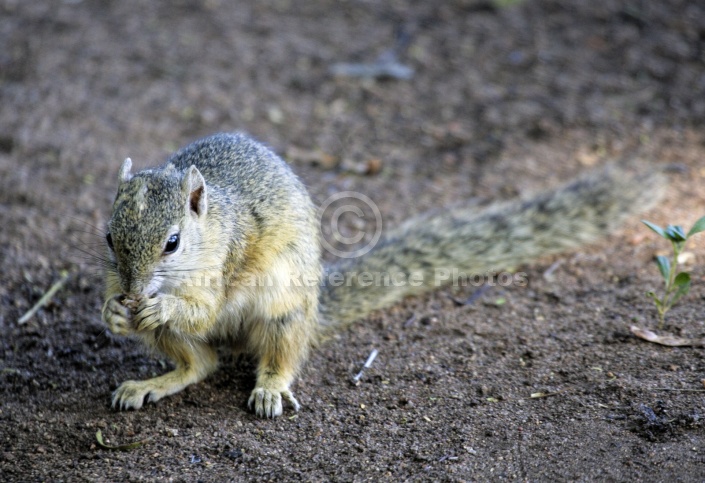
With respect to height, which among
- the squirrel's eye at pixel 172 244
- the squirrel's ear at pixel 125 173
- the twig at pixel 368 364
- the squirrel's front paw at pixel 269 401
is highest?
the squirrel's ear at pixel 125 173

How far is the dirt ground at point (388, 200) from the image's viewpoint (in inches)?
127

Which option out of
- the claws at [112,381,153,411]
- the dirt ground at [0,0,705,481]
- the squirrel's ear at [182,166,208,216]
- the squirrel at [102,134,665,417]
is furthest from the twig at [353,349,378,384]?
the squirrel's ear at [182,166,208,216]

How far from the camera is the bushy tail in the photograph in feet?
14.7

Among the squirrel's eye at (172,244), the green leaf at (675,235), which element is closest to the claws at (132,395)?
the squirrel's eye at (172,244)

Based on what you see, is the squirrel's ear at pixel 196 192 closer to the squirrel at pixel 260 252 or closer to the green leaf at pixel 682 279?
the squirrel at pixel 260 252

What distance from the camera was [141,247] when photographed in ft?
10.4

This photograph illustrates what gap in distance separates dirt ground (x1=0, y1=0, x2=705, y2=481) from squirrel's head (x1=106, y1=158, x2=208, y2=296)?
Answer: 0.77 m

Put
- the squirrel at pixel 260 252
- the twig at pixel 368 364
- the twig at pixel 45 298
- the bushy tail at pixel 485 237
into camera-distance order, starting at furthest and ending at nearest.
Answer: the bushy tail at pixel 485 237 → the twig at pixel 45 298 → the twig at pixel 368 364 → the squirrel at pixel 260 252

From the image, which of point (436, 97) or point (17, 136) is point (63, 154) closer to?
point (17, 136)

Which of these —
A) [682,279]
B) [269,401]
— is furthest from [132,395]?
[682,279]

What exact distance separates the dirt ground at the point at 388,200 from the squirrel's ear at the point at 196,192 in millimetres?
986

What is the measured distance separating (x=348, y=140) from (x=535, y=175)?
1.65 metres

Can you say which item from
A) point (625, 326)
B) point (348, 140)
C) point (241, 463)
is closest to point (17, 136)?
point (348, 140)

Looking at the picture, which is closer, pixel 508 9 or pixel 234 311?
pixel 234 311
